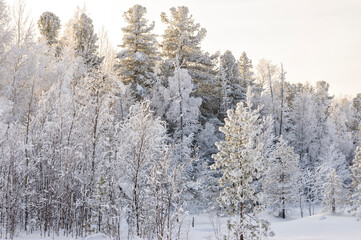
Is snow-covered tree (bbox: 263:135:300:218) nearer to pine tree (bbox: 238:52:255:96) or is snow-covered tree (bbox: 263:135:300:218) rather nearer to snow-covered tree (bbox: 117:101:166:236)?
pine tree (bbox: 238:52:255:96)

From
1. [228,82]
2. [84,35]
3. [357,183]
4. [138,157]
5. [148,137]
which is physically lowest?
[357,183]

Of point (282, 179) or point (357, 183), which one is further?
point (282, 179)

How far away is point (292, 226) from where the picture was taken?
81.5 feet

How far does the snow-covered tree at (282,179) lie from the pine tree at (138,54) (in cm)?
1351

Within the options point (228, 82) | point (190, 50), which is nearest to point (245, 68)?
point (228, 82)

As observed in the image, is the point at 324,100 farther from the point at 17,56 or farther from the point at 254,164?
the point at 17,56

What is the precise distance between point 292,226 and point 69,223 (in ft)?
52.9

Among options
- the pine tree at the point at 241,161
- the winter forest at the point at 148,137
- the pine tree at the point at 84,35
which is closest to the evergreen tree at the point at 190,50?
the winter forest at the point at 148,137

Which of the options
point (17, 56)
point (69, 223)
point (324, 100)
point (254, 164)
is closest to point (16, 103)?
point (17, 56)

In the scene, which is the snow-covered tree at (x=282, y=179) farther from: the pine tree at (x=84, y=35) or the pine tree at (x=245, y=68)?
the pine tree at (x=84, y=35)

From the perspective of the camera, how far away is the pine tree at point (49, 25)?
32.1 metres

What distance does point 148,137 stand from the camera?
16062 mm

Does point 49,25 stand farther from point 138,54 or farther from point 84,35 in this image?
point 138,54

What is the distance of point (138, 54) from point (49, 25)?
29.2ft
